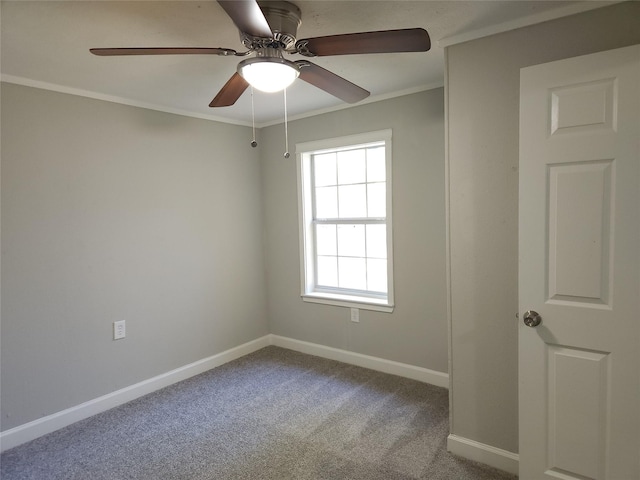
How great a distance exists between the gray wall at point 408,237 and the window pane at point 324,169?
208mm

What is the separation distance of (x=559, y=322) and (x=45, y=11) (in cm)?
259

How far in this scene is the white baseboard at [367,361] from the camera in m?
2.97

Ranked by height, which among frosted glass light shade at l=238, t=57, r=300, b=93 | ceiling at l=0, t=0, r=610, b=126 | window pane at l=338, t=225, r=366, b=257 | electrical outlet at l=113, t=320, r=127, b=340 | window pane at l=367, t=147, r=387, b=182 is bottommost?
electrical outlet at l=113, t=320, r=127, b=340

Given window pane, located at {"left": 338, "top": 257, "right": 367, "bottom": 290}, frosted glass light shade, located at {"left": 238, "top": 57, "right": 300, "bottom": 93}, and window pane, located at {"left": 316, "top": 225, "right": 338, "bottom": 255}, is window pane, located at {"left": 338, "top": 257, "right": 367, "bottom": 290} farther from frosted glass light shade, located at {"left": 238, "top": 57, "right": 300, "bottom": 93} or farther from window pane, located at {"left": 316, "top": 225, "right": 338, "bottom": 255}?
frosted glass light shade, located at {"left": 238, "top": 57, "right": 300, "bottom": 93}

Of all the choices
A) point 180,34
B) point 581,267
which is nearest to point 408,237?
point 581,267

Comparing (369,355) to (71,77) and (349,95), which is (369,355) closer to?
(349,95)

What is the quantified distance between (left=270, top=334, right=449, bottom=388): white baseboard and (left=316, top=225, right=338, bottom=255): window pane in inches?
35.2

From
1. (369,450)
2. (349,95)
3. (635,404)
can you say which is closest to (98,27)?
(349,95)

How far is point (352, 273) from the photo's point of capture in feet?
11.6

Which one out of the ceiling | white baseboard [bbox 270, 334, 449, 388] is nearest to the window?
white baseboard [bbox 270, 334, 449, 388]

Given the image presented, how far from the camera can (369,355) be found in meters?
3.31

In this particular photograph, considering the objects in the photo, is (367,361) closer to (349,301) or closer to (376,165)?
(349,301)

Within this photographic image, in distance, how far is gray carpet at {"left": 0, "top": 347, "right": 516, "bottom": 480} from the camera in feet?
6.77

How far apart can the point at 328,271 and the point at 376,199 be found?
870mm
